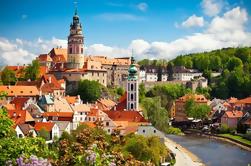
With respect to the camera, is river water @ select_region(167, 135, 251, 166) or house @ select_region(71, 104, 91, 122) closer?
river water @ select_region(167, 135, 251, 166)

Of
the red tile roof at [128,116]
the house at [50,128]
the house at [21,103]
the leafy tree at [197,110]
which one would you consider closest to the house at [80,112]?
the red tile roof at [128,116]

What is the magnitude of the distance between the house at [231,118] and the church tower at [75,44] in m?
15.6

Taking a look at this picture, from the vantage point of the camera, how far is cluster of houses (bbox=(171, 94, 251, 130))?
4600 cm

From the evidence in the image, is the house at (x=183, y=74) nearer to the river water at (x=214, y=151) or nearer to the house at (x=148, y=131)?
the river water at (x=214, y=151)

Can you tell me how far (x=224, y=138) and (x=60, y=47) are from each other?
1049 inches

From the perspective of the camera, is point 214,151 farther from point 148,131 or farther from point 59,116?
point 59,116

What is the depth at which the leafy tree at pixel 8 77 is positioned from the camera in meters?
49.5

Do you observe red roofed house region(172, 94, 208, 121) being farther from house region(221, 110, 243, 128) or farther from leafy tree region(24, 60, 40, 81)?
leafy tree region(24, 60, 40, 81)

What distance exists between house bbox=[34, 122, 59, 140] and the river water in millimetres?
8445

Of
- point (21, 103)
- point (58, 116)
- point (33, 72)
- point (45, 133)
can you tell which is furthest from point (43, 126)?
point (33, 72)

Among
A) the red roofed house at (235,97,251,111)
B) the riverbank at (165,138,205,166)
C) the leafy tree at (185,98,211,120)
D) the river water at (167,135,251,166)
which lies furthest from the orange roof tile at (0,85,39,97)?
the red roofed house at (235,97,251,111)

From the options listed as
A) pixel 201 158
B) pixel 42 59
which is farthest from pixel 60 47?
pixel 201 158

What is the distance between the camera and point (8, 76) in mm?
49781

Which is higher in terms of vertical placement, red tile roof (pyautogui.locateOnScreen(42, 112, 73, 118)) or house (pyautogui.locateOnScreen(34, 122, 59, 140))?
red tile roof (pyautogui.locateOnScreen(42, 112, 73, 118))
